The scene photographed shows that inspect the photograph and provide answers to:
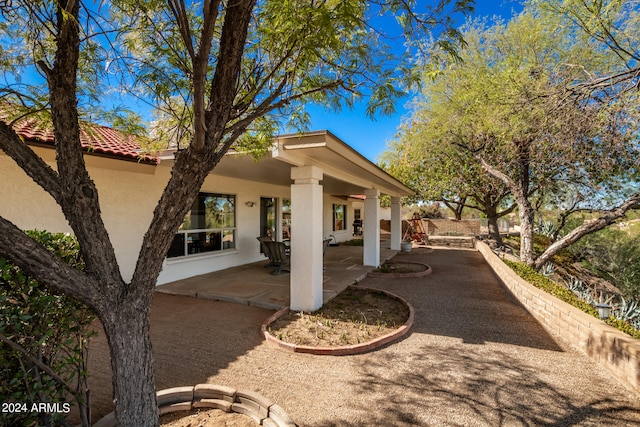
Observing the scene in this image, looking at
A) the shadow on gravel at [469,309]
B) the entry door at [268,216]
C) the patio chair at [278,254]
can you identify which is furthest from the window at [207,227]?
the shadow on gravel at [469,309]

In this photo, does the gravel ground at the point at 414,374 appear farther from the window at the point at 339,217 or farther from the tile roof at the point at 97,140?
the window at the point at 339,217

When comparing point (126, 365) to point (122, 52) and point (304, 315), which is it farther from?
point (304, 315)

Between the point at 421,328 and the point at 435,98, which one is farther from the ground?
the point at 435,98

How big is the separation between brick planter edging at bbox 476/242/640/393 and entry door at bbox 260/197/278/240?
8.23 m

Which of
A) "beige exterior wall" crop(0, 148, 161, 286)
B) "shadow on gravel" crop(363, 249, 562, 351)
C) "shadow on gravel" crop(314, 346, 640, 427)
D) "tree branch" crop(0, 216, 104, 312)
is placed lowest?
"shadow on gravel" crop(314, 346, 640, 427)

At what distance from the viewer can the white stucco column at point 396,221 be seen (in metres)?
15.0

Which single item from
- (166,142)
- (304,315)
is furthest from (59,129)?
(304,315)

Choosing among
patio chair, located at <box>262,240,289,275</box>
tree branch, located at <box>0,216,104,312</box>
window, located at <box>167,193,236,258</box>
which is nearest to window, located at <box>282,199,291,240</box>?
window, located at <box>167,193,236,258</box>

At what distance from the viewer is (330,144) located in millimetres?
5008

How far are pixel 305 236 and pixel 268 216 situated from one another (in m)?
6.26

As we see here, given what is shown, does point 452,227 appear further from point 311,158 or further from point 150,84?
point 150,84

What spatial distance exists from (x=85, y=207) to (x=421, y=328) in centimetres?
508

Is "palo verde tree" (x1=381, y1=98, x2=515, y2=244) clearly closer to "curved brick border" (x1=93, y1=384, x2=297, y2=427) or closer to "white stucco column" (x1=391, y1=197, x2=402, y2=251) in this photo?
"white stucco column" (x1=391, y1=197, x2=402, y2=251)

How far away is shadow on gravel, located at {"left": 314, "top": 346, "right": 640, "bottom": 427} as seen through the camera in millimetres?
2982
